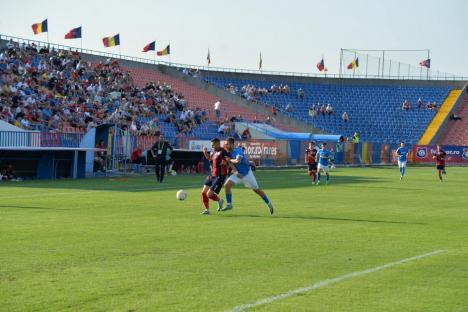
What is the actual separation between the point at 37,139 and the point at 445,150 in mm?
46984

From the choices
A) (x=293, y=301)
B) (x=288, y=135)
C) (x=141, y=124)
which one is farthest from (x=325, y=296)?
(x=288, y=135)

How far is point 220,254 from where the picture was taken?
42.3 ft

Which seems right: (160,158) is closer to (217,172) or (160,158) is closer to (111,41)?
(217,172)

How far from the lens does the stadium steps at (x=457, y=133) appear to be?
8044 centimetres

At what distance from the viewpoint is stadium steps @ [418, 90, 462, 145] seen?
3169 inches

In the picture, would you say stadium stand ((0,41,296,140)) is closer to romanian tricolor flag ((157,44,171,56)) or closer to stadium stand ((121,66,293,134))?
stadium stand ((121,66,293,134))

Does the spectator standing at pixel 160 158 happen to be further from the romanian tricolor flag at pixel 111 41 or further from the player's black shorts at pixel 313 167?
the romanian tricolor flag at pixel 111 41

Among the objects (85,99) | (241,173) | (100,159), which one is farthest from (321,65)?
(241,173)

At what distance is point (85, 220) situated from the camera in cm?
1808

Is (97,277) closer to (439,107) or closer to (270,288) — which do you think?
(270,288)

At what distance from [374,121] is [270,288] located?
245 ft

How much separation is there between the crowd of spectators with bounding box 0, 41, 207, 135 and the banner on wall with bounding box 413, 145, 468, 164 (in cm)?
2262

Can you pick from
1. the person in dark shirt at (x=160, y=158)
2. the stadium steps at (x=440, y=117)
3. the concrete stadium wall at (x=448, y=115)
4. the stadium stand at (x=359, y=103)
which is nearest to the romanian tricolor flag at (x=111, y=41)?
the stadium stand at (x=359, y=103)

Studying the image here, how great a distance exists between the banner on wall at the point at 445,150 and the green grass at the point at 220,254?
50470mm
